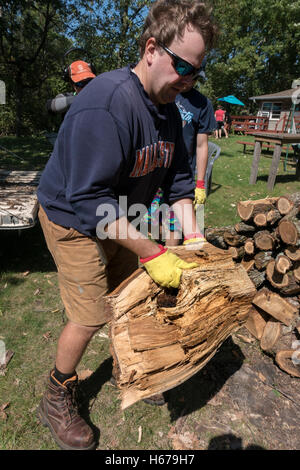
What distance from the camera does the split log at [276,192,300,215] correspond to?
323 cm

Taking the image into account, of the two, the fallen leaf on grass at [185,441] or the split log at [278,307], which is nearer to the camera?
the fallen leaf on grass at [185,441]

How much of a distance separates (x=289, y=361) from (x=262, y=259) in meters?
1.02

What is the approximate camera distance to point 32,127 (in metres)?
17.1

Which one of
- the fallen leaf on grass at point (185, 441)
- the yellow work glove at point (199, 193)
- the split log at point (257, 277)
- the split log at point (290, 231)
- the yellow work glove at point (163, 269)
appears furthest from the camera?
the yellow work glove at point (199, 193)

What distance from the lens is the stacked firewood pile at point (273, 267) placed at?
2.65 m

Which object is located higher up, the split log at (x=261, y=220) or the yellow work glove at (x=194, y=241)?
the yellow work glove at (x=194, y=241)

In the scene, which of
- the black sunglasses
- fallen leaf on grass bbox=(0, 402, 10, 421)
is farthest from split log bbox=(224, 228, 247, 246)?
fallen leaf on grass bbox=(0, 402, 10, 421)

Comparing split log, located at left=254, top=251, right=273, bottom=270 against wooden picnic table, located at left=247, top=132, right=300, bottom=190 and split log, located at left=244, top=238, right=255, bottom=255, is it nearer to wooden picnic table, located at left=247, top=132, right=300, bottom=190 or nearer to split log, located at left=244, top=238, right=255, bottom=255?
split log, located at left=244, top=238, right=255, bottom=255

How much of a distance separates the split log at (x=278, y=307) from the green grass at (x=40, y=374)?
3.05ft

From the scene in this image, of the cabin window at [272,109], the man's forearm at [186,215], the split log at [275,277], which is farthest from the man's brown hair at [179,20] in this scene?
the cabin window at [272,109]

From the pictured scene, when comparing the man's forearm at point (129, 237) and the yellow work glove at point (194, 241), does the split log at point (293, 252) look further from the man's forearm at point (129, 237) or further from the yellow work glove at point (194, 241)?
the man's forearm at point (129, 237)

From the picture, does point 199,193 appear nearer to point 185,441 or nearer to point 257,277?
point 257,277
